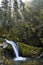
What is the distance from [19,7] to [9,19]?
2.39m

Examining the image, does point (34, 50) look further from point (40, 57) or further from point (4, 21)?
point (4, 21)

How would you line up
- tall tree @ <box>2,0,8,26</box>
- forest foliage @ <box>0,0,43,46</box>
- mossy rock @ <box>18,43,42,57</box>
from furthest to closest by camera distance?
tall tree @ <box>2,0,8,26</box> < forest foliage @ <box>0,0,43,46</box> < mossy rock @ <box>18,43,42,57</box>

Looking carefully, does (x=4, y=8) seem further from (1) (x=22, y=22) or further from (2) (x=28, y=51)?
(2) (x=28, y=51)

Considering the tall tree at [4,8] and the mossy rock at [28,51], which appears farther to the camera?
the tall tree at [4,8]

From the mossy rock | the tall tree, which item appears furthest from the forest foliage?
the mossy rock

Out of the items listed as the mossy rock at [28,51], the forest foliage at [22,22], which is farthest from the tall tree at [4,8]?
the mossy rock at [28,51]

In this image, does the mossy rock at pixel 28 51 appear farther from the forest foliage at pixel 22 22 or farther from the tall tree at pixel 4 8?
the tall tree at pixel 4 8

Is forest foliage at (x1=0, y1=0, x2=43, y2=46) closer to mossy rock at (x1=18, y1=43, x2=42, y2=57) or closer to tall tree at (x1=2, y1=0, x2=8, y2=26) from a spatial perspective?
tall tree at (x1=2, y1=0, x2=8, y2=26)

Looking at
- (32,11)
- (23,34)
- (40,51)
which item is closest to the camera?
(40,51)

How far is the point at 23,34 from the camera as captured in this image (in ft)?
84.3

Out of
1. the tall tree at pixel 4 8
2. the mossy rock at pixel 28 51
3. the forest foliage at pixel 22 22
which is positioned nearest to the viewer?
the mossy rock at pixel 28 51

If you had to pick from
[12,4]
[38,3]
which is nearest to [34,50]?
[12,4]

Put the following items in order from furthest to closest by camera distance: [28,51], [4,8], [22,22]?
[4,8] < [22,22] < [28,51]

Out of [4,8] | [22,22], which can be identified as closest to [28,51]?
[22,22]
